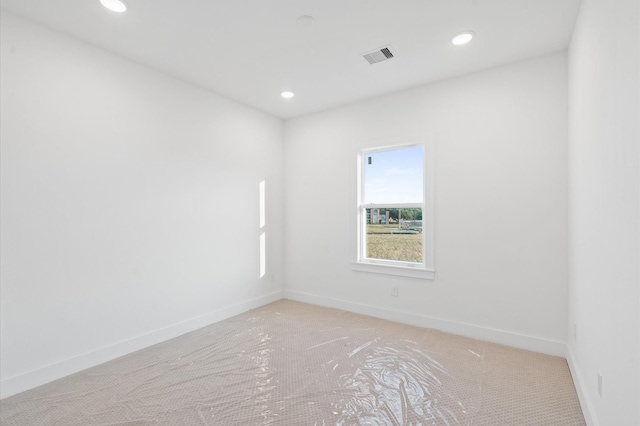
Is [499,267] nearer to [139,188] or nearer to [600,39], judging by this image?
[600,39]

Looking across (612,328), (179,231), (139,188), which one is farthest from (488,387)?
(139,188)

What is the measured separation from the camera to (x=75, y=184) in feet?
8.12

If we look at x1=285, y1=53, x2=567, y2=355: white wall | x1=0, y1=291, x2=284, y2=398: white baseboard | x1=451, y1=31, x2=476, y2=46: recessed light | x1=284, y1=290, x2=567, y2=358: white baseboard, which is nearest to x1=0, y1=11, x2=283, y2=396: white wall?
x1=0, y1=291, x2=284, y2=398: white baseboard

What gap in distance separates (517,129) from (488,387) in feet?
7.42

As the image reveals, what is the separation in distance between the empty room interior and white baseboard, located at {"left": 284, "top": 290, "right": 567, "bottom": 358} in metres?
0.02

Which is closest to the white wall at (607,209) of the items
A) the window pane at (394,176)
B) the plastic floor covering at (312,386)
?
the plastic floor covering at (312,386)

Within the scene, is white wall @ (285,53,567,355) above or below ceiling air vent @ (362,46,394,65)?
below

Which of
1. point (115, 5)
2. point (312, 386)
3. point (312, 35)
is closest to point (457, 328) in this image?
point (312, 386)

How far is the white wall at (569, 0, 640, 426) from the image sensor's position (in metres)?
1.14

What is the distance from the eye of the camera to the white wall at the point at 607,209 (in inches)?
44.9

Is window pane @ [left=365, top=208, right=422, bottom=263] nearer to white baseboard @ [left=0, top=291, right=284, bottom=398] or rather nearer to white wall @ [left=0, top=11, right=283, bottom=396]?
white wall @ [left=0, top=11, right=283, bottom=396]

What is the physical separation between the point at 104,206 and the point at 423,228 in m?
3.16

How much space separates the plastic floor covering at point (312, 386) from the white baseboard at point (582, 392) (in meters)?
0.05

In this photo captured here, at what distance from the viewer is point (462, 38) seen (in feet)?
8.15
